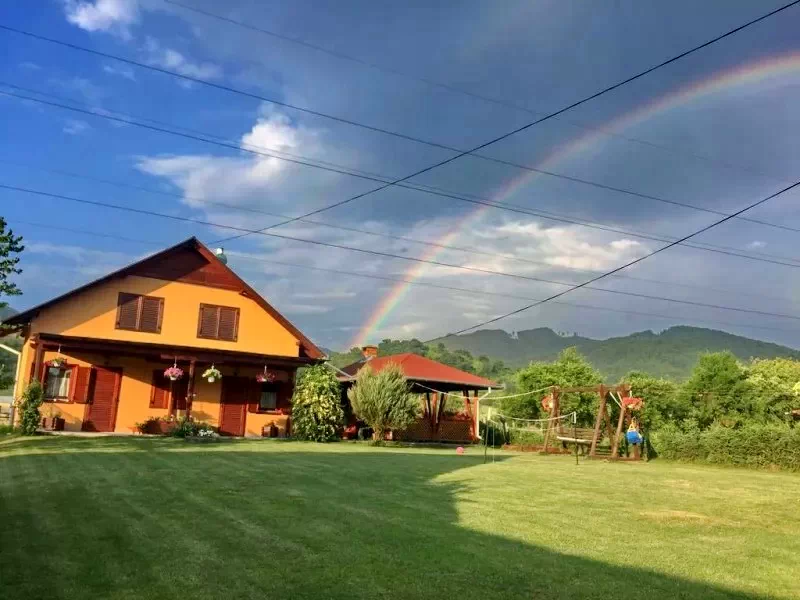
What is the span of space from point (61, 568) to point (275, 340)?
66.9 ft

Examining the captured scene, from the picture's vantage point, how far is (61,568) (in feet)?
16.8

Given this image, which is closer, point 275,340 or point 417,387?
point 275,340

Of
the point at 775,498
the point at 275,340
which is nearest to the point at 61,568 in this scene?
the point at 775,498

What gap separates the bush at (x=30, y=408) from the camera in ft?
61.3

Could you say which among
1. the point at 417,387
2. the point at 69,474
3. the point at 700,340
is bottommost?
the point at 69,474

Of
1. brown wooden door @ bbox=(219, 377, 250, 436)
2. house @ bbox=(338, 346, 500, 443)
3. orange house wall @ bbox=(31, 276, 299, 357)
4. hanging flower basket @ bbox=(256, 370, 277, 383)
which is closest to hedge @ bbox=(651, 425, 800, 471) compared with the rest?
house @ bbox=(338, 346, 500, 443)

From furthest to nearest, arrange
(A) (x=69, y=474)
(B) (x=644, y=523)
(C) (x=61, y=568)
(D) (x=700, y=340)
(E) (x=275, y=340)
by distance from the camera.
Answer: (D) (x=700, y=340) → (E) (x=275, y=340) → (A) (x=69, y=474) → (B) (x=644, y=523) → (C) (x=61, y=568)

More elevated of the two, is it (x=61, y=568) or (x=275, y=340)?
(x=275, y=340)

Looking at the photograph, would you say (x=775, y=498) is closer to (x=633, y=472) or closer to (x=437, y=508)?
(x=633, y=472)

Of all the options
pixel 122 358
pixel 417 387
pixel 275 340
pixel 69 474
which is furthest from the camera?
pixel 417 387

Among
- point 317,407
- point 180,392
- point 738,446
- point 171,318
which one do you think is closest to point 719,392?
point 738,446

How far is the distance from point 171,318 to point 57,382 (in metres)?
4.20

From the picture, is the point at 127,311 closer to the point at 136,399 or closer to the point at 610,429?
the point at 136,399

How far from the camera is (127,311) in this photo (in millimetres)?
22594
